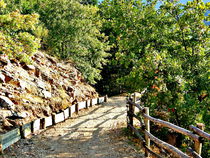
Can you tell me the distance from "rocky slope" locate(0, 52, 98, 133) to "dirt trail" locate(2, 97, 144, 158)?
1.26m

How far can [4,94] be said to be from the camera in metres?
10.9

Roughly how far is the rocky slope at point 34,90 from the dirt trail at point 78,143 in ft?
4.13

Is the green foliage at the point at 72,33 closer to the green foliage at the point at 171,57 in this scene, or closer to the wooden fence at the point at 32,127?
the wooden fence at the point at 32,127

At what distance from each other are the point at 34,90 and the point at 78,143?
5103 millimetres

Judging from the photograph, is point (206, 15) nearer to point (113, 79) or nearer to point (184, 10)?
point (184, 10)

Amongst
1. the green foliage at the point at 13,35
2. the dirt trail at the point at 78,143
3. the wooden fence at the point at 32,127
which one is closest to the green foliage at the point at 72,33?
the wooden fence at the point at 32,127

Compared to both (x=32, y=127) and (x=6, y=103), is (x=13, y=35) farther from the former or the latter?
(x=32, y=127)

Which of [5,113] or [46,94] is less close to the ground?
[46,94]

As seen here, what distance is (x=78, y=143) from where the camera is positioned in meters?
9.55

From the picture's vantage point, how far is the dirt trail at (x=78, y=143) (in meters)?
8.09

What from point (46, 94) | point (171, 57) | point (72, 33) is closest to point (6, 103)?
point (46, 94)

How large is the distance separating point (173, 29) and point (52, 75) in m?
10.2

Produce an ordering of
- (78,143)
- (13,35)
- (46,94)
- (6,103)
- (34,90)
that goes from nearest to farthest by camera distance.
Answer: (13,35), (78,143), (6,103), (34,90), (46,94)

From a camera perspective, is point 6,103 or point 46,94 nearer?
point 6,103
